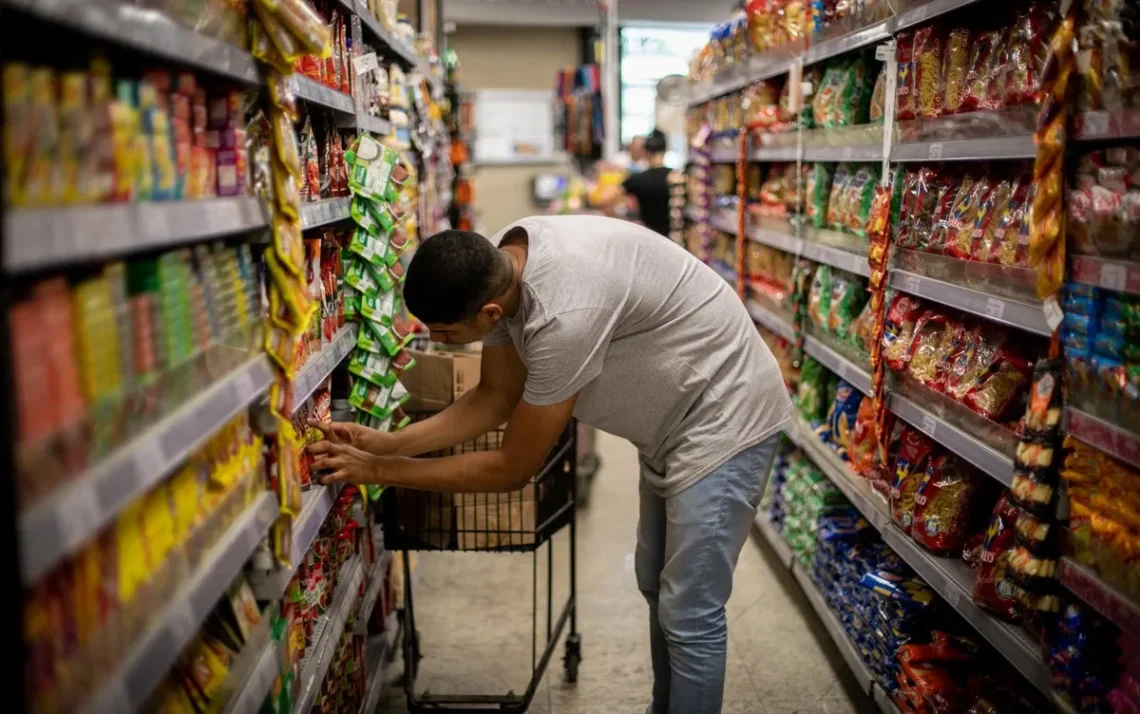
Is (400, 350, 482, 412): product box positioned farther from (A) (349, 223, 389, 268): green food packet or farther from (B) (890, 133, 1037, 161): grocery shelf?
(B) (890, 133, 1037, 161): grocery shelf

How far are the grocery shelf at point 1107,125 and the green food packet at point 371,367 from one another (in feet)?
5.93

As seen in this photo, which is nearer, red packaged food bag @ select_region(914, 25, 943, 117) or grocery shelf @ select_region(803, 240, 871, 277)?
red packaged food bag @ select_region(914, 25, 943, 117)

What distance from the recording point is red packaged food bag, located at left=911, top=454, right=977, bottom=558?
106 inches

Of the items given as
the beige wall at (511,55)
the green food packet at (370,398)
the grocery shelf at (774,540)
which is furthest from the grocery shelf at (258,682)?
the beige wall at (511,55)

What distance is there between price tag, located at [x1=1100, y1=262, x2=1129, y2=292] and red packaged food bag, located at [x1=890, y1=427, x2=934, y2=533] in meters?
1.12

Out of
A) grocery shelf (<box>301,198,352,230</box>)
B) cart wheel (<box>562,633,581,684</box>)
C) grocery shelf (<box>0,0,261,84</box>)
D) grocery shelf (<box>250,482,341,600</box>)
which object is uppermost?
grocery shelf (<box>0,0,261,84</box>)

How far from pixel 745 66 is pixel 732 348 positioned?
297cm

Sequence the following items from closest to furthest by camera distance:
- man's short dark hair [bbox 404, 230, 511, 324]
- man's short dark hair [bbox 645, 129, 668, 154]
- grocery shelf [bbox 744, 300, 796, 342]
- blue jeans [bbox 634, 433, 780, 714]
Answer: man's short dark hair [bbox 404, 230, 511, 324]
blue jeans [bbox 634, 433, 780, 714]
grocery shelf [bbox 744, 300, 796, 342]
man's short dark hair [bbox 645, 129, 668, 154]

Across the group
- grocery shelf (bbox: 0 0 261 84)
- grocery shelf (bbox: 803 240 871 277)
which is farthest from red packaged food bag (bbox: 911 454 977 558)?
grocery shelf (bbox: 0 0 261 84)

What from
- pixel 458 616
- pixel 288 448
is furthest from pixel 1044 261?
pixel 458 616

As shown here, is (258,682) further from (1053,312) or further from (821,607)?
A: (821,607)

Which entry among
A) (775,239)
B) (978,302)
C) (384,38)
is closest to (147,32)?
(978,302)

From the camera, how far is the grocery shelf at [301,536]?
177cm

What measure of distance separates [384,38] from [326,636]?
6.52 ft
